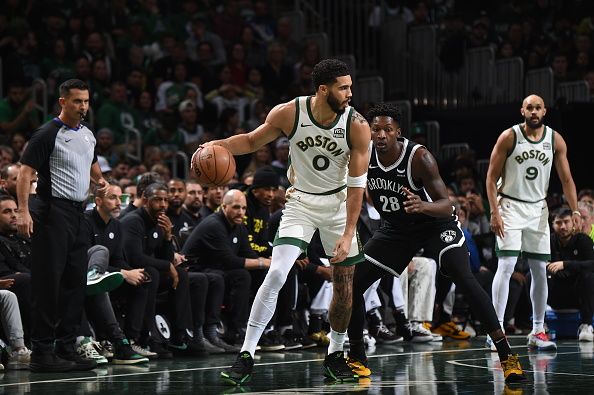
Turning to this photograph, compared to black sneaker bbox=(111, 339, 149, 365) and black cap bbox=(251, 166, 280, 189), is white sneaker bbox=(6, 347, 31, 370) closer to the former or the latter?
black sneaker bbox=(111, 339, 149, 365)

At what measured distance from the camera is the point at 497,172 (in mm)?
10102

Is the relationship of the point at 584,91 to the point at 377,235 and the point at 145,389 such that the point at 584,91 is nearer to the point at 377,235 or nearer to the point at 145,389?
the point at 377,235

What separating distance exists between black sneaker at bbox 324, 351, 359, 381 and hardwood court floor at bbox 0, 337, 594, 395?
112 mm

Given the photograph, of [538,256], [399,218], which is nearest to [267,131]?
[399,218]

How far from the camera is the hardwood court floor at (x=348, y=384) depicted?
7.22m

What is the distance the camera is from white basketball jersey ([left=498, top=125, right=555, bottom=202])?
33.4ft

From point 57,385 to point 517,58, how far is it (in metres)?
10.8

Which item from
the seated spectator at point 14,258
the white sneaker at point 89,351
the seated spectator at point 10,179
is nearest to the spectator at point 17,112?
the seated spectator at point 10,179

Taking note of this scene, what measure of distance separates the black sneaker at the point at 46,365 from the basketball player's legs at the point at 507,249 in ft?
12.8

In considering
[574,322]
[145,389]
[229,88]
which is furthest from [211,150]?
[229,88]

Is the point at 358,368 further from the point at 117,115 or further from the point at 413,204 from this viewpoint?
the point at 117,115

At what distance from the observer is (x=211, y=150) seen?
23.9ft

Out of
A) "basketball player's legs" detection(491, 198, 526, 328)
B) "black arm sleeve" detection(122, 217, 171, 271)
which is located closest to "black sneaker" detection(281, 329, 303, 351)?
"black arm sleeve" detection(122, 217, 171, 271)

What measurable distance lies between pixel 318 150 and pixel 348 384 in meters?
1.60
